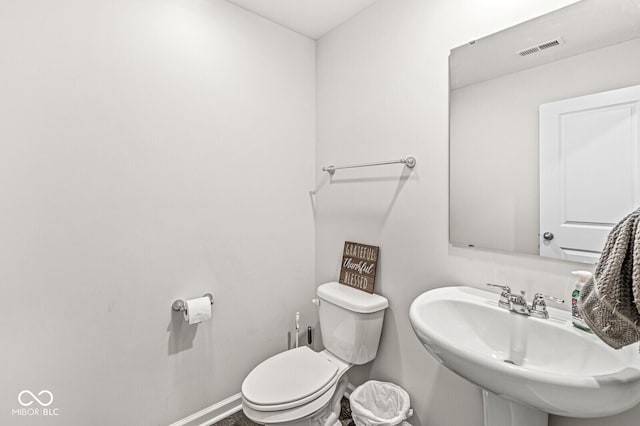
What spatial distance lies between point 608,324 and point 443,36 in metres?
1.31

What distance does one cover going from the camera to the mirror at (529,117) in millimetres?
1024

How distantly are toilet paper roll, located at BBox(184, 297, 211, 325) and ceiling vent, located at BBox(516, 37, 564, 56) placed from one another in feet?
5.87

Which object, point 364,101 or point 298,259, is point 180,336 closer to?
point 298,259

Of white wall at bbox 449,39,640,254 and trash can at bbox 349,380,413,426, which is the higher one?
white wall at bbox 449,39,640,254

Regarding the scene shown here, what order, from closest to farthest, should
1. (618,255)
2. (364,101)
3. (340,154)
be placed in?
(618,255) → (364,101) → (340,154)

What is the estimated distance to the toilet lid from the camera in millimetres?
1344

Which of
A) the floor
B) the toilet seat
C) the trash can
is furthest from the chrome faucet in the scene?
the floor

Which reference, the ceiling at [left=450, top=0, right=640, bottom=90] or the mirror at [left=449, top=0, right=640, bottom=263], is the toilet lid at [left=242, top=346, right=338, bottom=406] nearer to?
the mirror at [left=449, top=0, right=640, bottom=263]

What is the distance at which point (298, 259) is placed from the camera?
2119 mm

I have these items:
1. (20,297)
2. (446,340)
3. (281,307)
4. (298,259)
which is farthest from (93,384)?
(446,340)

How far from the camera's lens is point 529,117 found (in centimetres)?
121

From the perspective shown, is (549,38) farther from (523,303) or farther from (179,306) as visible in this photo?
(179,306)

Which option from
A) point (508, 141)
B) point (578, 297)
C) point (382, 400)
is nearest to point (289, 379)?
point (382, 400)

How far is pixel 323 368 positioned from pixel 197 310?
691 millimetres
